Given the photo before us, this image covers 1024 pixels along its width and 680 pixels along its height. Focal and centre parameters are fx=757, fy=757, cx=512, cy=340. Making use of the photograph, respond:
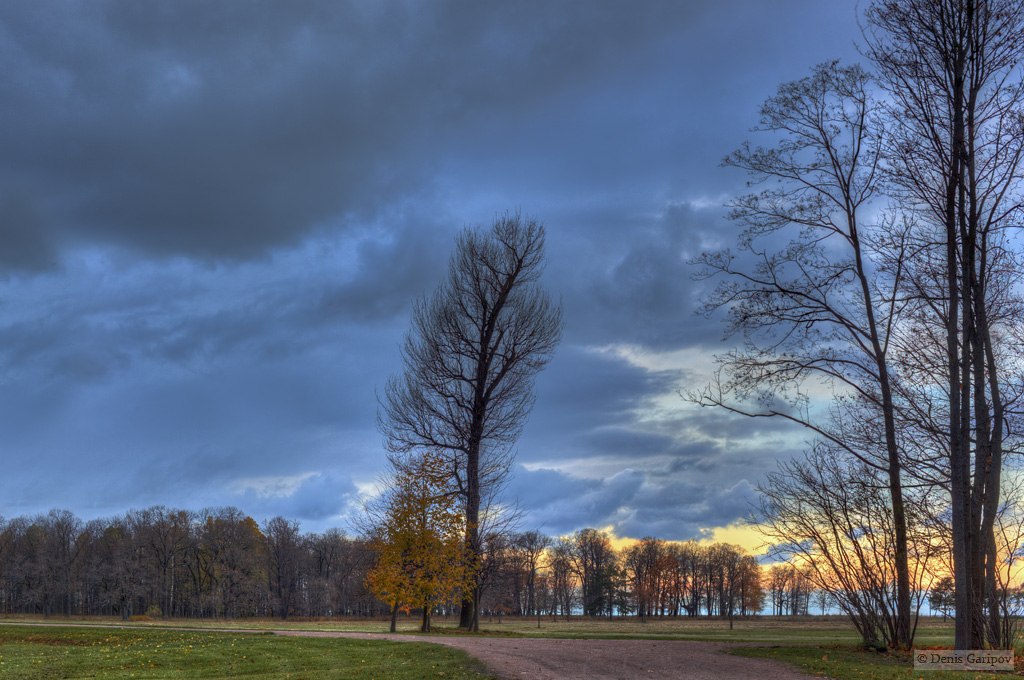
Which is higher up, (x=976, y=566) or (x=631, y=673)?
(x=976, y=566)

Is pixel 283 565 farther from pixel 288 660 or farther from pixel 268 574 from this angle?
pixel 288 660

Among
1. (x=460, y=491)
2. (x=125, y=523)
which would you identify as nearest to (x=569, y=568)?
(x=125, y=523)

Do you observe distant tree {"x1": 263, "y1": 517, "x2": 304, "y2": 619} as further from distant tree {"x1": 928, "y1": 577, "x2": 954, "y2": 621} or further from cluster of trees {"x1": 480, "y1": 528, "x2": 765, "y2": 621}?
distant tree {"x1": 928, "y1": 577, "x2": 954, "y2": 621}

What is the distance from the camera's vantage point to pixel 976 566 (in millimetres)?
15539

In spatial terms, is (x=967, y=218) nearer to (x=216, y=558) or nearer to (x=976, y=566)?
(x=976, y=566)

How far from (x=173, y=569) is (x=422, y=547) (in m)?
66.0

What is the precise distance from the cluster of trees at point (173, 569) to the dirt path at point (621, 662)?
64.6 m

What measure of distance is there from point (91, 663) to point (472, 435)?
16.4 metres

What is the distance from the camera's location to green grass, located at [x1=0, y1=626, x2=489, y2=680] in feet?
48.3

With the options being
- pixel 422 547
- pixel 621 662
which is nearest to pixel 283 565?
pixel 422 547

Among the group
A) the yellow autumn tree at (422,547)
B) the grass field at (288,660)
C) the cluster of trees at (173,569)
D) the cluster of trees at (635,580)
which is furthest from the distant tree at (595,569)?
the grass field at (288,660)

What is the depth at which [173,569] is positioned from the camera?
272 feet

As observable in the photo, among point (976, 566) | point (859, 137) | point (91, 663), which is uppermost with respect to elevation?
point (859, 137)

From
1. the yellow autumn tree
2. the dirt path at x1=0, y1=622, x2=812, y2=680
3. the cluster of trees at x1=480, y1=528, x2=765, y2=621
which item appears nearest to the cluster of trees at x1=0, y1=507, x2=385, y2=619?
the cluster of trees at x1=480, y1=528, x2=765, y2=621
